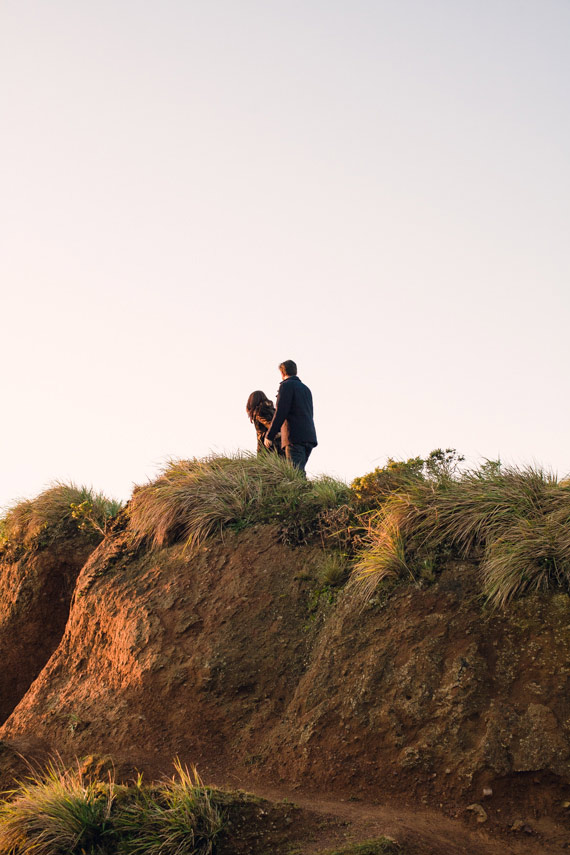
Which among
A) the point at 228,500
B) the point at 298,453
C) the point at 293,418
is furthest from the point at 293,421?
the point at 228,500

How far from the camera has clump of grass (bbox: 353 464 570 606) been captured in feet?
21.0

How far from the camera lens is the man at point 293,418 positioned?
415 inches

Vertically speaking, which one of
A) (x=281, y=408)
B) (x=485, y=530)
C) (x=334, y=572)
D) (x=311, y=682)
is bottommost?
(x=311, y=682)

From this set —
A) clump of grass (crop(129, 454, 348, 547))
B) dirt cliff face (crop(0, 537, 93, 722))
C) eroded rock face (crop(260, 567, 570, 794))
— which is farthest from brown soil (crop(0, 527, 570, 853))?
dirt cliff face (crop(0, 537, 93, 722))

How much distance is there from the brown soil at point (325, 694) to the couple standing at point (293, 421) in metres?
2.34

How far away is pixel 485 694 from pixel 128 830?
2.97m

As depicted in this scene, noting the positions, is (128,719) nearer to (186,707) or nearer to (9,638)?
(186,707)

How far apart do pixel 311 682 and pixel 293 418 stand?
4559 mm

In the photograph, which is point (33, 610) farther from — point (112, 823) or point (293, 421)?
point (112, 823)

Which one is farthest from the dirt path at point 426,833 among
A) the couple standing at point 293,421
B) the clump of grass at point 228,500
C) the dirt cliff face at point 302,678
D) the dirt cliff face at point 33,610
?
the dirt cliff face at point 33,610

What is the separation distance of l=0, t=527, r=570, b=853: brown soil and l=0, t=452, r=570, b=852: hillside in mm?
14

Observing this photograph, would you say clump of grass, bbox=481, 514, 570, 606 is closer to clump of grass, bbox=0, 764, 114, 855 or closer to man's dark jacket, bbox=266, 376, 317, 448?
Answer: clump of grass, bbox=0, 764, 114, 855

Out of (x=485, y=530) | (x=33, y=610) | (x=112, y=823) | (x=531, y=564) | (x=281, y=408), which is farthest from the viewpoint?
(x=33, y=610)

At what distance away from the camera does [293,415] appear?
1069cm
